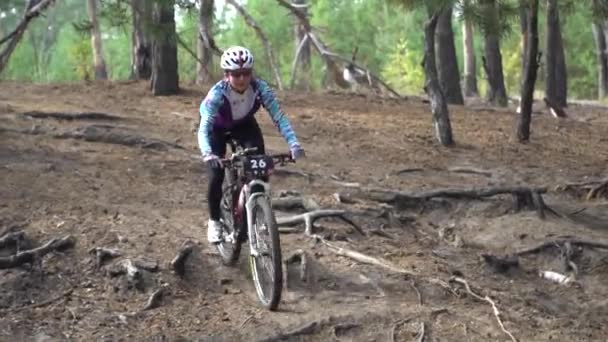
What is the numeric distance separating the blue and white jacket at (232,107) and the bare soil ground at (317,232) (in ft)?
3.59

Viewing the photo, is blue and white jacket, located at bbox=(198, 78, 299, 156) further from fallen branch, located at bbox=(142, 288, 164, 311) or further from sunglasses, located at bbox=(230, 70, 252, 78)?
fallen branch, located at bbox=(142, 288, 164, 311)

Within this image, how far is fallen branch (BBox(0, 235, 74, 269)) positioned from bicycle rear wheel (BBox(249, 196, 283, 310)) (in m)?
1.60

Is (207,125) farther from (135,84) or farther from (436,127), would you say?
(135,84)

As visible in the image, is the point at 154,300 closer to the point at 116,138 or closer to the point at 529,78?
the point at 116,138

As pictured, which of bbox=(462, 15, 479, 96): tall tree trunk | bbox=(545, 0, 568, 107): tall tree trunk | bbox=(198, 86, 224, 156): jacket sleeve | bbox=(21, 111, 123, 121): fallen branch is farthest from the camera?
bbox=(462, 15, 479, 96): tall tree trunk

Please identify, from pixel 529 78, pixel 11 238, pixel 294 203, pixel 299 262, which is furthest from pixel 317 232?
pixel 529 78

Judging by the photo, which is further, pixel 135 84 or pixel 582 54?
pixel 582 54

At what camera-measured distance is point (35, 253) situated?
25.3ft

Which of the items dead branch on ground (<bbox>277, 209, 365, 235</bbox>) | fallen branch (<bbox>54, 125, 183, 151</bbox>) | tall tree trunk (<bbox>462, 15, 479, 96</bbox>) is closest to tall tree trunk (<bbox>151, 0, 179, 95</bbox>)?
fallen branch (<bbox>54, 125, 183, 151</bbox>)

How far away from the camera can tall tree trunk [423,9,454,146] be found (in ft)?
44.1

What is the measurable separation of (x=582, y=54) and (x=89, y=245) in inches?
2012

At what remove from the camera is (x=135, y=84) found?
17.5 metres

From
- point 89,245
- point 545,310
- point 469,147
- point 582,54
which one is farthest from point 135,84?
point 582,54

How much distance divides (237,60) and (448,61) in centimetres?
1154
